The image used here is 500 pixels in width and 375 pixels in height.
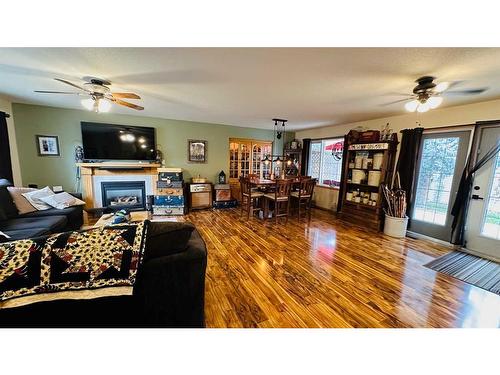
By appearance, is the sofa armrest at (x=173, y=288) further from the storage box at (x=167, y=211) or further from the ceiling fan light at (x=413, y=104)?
the storage box at (x=167, y=211)

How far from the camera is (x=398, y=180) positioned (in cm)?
342

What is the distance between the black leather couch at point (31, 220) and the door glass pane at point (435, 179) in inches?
214

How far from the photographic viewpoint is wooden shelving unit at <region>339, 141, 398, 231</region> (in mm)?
3486

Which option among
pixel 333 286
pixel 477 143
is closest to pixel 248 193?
pixel 333 286

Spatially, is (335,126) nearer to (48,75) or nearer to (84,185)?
(48,75)

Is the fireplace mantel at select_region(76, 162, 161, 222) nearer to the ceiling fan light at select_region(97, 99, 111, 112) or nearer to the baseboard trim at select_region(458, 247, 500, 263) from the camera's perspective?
the ceiling fan light at select_region(97, 99, 111, 112)

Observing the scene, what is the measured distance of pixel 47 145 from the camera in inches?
144

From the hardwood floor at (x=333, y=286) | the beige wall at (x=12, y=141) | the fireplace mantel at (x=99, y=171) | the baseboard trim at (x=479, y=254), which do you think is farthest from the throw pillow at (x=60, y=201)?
the baseboard trim at (x=479, y=254)

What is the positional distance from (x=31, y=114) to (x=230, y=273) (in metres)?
4.67

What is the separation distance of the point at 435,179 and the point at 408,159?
1.69 ft

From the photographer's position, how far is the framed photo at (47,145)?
359 centimetres
